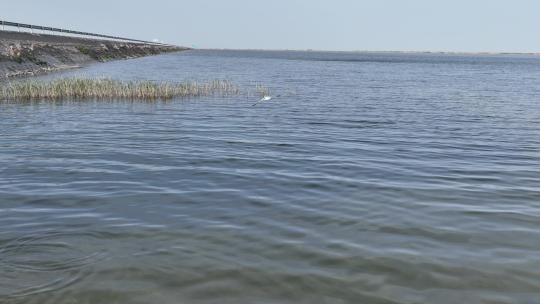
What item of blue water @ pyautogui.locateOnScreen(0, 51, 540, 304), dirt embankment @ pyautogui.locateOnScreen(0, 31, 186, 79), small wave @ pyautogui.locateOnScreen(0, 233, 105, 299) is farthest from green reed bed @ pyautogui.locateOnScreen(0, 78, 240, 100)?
small wave @ pyautogui.locateOnScreen(0, 233, 105, 299)

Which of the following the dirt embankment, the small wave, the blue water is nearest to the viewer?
the small wave

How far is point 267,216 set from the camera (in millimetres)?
9734

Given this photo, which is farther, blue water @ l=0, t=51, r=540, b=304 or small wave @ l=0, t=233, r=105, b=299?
blue water @ l=0, t=51, r=540, b=304

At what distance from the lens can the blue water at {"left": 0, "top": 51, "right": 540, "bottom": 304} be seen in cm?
687

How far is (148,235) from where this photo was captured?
339 inches

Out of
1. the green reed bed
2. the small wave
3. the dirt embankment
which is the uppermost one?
the dirt embankment

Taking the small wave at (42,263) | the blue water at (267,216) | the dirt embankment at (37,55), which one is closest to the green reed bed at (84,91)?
the blue water at (267,216)

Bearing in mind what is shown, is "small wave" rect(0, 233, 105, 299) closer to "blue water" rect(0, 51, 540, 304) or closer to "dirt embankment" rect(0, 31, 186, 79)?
"blue water" rect(0, 51, 540, 304)

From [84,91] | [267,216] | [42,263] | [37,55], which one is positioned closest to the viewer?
[42,263]

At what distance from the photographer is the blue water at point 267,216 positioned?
6867 millimetres

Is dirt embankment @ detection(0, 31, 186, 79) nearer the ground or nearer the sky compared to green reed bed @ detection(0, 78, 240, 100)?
nearer the sky

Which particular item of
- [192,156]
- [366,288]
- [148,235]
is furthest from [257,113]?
[366,288]

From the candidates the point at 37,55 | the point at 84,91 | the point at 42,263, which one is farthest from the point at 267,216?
the point at 37,55

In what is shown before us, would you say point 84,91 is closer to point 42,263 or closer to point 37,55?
point 42,263
